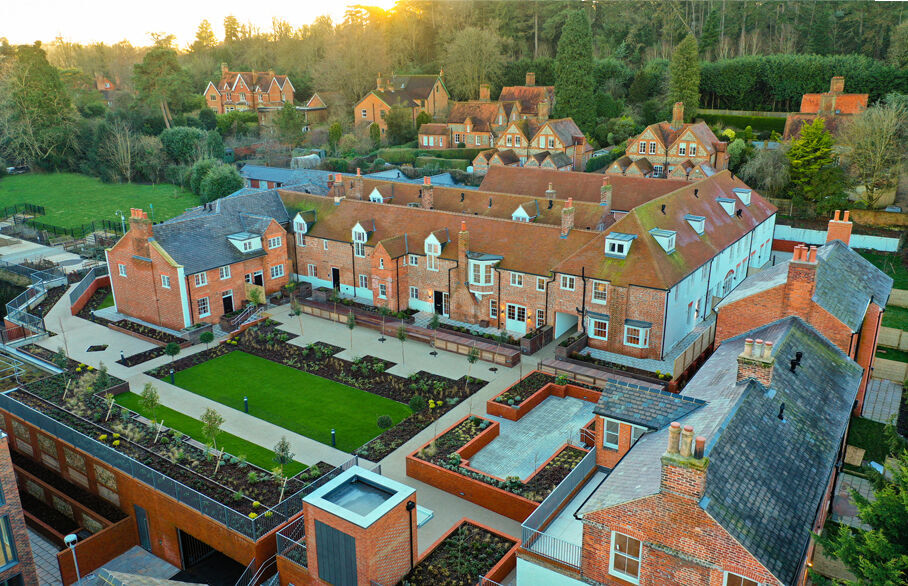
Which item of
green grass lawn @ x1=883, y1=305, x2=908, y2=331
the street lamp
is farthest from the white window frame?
green grass lawn @ x1=883, y1=305, x2=908, y2=331

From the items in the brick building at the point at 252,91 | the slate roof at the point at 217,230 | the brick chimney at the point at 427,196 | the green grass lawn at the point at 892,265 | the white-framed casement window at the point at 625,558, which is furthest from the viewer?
the brick building at the point at 252,91

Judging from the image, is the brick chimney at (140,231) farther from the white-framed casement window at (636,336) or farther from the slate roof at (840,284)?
the slate roof at (840,284)

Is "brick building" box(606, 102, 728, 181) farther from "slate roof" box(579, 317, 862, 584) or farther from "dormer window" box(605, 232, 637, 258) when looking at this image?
"slate roof" box(579, 317, 862, 584)

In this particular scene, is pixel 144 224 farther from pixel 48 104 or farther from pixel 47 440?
pixel 48 104

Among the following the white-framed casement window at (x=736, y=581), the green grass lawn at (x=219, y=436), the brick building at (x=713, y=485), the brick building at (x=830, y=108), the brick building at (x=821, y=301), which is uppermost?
the brick building at (x=830, y=108)

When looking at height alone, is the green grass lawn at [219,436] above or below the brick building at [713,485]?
below

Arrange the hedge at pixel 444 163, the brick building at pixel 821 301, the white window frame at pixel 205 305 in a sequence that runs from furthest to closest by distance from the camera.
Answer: the hedge at pixel 444 163, the white window frame at pixel 205 305, the brick building at pixel 821 301

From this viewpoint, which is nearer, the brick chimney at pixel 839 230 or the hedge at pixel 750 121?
the brick chimney at pixel 839 230

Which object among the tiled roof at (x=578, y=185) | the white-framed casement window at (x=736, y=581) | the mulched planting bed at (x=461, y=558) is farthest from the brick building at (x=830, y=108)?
the white-framed casement window at (x=736, y=581)
